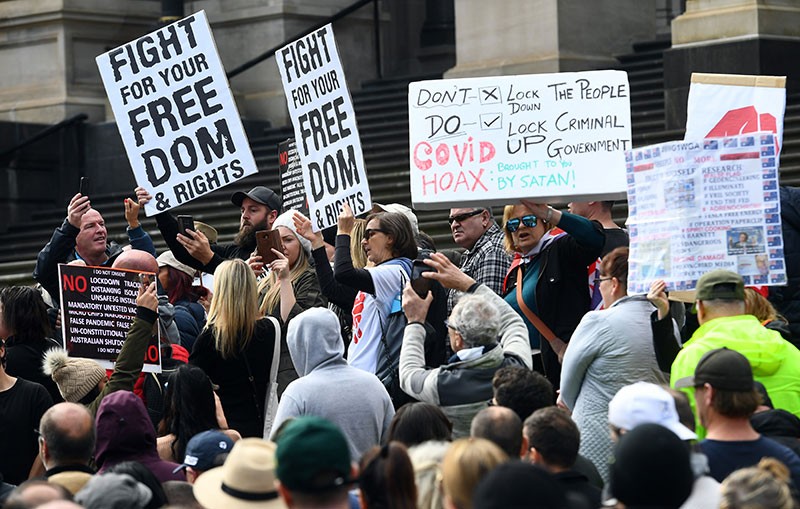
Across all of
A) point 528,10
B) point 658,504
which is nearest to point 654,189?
point 658,504

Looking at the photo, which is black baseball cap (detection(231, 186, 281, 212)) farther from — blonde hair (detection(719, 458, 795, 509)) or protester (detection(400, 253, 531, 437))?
blonde hair (detection(719, 458, 795, 509))

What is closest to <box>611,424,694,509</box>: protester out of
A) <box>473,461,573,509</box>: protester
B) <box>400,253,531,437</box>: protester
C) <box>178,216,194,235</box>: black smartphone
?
<box>473,461,573,509</box>: protester

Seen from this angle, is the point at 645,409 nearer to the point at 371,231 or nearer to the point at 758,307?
the point at 758,307

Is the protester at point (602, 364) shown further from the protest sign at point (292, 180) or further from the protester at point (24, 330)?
the protest sign at point (292, 180)

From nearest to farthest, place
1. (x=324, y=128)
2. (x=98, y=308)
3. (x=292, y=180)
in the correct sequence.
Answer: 1. (x=98, y=308)
2. (x=324, y=128)
3. (x=292, y=180)

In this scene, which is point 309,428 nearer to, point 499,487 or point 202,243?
point 499,487

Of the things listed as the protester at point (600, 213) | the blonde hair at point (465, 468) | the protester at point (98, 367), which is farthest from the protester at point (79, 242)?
the blonde hair at point (465, 468)

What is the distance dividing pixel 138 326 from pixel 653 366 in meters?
2.46

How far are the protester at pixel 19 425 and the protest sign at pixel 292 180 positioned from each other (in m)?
3.13

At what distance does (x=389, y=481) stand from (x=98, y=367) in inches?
130

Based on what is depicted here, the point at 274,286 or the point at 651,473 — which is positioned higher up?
the point at 274,286

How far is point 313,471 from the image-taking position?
15.9 ft

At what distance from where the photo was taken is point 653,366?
7395 mm

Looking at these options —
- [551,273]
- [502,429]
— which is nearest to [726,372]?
[502,429]
